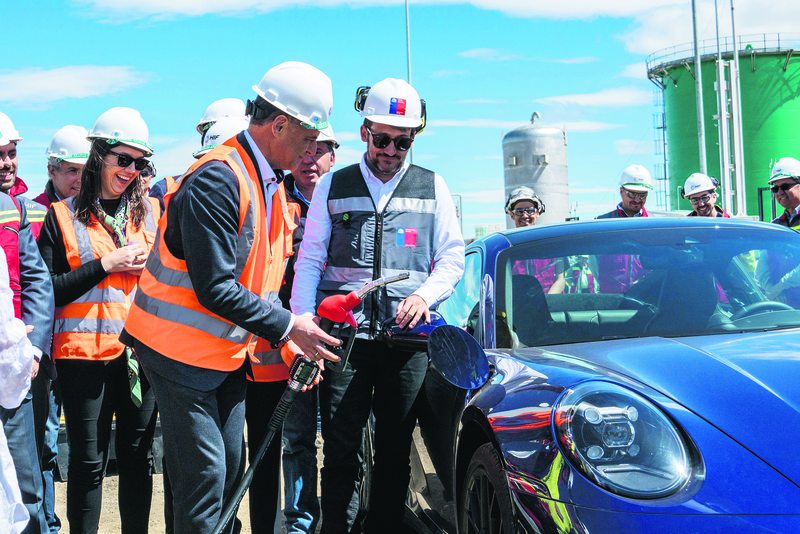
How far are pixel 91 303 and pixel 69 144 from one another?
210cm

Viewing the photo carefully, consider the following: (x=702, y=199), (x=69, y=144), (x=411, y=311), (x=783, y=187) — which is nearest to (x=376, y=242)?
(x=411, y=311)

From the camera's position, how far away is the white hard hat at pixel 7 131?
4.71 meters

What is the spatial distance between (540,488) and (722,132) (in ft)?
88.3

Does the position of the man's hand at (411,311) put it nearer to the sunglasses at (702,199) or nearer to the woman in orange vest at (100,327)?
the woman in orange vest at (100,327)

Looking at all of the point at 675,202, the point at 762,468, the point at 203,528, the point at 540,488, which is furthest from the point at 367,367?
the point at 675,202

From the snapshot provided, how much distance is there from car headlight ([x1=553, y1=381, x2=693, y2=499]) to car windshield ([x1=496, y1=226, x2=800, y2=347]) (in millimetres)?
852

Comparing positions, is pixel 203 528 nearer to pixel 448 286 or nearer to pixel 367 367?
pixel 367 367

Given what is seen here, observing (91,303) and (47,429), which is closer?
(91,303)

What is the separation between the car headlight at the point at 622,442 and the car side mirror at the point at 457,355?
585 mm

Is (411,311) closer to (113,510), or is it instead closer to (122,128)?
(122,128)

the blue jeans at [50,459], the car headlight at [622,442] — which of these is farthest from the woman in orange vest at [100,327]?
the car headlight at [622,442]

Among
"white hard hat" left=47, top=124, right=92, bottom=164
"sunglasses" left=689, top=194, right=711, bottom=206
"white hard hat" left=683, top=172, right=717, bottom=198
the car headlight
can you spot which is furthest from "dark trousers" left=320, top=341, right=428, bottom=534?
"white hard hat" left=683, top=172, right=717, bottom=198

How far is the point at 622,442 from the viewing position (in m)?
2.71

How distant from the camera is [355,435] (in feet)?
13.8
